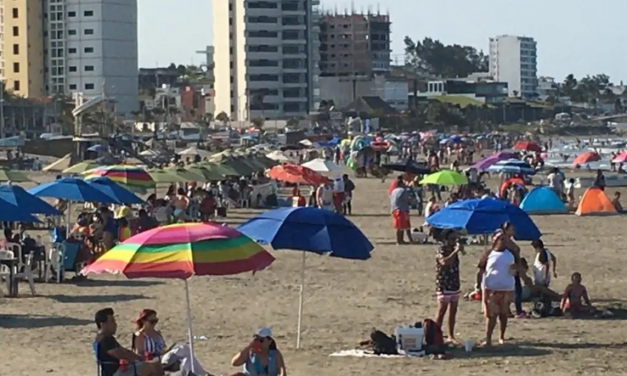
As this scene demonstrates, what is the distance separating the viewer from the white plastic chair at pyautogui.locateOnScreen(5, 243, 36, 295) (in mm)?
18062

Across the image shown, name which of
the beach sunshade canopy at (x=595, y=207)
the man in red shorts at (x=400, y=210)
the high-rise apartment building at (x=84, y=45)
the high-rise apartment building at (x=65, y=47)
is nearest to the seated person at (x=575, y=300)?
the man in red shorts at (x=400, y=210)

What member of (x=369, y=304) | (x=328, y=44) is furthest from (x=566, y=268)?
(x=328, y=44)

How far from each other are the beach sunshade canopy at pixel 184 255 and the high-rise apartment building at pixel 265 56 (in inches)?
4844

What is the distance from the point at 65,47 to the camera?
116m

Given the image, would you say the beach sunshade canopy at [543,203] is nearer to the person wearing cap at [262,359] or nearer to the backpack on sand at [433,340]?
the backpack on sand at [433,340]

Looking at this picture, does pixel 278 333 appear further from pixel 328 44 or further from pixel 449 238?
pixel 328 44

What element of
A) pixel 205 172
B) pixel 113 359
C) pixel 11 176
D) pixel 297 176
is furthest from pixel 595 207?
pixel 113 359

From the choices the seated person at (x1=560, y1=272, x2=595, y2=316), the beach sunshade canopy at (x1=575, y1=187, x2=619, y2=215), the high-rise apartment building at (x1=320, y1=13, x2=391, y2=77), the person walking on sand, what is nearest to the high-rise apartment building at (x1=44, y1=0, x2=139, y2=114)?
the high-rise apartment building at (x1=320, y1=13, x2=391, y2=77)

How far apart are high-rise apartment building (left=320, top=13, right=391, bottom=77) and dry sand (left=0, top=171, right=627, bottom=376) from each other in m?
149

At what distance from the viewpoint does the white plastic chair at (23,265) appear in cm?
1806

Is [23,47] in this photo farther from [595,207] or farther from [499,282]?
[499,282]

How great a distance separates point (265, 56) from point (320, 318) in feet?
393

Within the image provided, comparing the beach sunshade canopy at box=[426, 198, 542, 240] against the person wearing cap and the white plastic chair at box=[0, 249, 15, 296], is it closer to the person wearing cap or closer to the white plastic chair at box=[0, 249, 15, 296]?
the person wearing cap

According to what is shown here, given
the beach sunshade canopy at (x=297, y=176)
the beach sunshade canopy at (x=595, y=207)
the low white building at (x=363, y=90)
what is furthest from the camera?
the low white building at (x=363, y=90)
